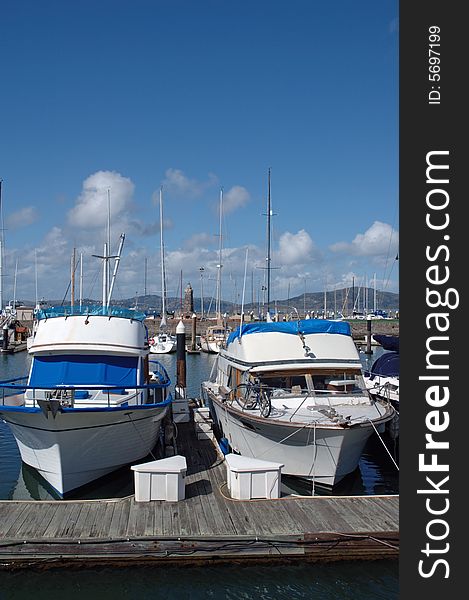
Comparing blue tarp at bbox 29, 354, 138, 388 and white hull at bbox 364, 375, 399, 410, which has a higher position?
blue tarp at bbox 29, 354, 138, 388

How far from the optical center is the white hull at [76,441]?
510 inches

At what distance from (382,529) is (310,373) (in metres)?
5.32

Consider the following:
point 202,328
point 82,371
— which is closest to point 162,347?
point 202,328

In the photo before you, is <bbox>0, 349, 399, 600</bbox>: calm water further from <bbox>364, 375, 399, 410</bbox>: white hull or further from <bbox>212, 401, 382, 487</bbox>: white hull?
<bbox>364, 375, 399, 410</bbox>: white hull

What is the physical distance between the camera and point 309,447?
13.4m

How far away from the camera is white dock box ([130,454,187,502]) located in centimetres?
1187

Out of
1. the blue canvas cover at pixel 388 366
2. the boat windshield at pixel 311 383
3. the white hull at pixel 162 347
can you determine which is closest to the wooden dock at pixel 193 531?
the boat windshield at pixel 311 383

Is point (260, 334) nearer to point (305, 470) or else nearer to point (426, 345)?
point (305, 470)

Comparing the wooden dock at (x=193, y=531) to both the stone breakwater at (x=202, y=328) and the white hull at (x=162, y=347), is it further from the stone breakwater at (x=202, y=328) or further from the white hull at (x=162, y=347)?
the stone breakwater at (x=202, y=328)

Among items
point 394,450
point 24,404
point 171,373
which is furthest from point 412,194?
point 171,373

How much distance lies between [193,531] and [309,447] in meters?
3.82

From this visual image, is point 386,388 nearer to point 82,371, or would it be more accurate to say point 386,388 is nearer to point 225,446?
point 225,446

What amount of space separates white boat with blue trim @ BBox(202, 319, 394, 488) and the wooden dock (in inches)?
57.9

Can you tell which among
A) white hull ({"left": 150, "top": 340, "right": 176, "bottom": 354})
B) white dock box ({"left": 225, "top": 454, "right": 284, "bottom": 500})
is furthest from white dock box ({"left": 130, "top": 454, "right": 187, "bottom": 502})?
white hull ({"left": 150, "top": 340, "right": 176, "bottom": 354})
